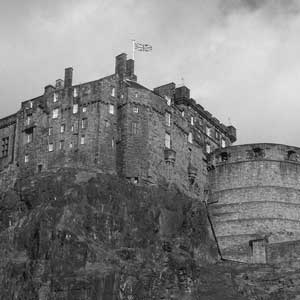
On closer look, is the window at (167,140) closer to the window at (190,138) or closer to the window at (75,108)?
the window at (190,138)

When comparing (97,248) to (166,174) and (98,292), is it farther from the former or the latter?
(166,174)

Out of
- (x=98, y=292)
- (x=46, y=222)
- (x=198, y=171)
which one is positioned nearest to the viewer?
(x=98, y=292)

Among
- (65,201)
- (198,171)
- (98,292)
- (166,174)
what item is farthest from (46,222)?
(198,171)

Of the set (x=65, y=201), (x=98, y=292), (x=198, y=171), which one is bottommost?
(x=98, y=292)

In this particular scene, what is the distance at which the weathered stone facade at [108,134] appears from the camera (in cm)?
8800

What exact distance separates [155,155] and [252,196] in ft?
43.8

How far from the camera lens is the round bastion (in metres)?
91.6

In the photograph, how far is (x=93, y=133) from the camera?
289 ft

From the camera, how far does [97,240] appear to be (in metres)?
78.8

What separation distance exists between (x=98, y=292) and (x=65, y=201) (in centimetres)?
1246

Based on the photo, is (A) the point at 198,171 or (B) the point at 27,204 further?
(A) the point at 198,171

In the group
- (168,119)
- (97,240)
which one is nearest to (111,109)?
(168,119)

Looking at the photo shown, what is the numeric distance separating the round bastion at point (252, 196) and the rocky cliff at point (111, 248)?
3.43 meters

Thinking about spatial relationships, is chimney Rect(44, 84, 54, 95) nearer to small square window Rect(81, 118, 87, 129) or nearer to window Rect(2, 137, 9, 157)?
small square window Rect(81, 118, 87, 129)
